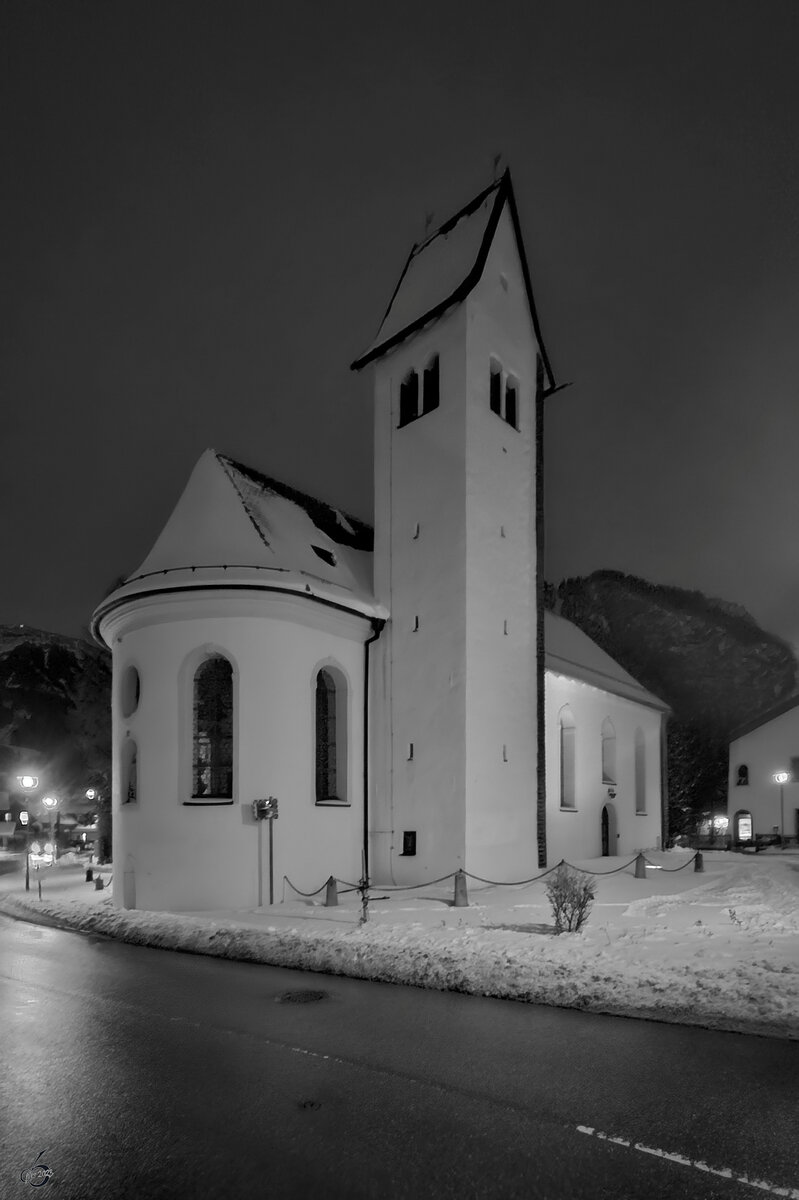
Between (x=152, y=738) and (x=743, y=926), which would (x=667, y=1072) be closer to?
(x=743, y=926)

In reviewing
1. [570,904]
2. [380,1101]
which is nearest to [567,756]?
[570,904]

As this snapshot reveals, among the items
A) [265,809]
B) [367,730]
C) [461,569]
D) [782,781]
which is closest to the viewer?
[265,809]

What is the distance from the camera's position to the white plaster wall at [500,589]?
71.4 ft

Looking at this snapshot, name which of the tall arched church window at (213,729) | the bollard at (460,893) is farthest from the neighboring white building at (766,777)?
the tall arched church window at (213,729)

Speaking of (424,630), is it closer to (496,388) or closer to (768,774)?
(496,388)

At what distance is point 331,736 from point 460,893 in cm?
620

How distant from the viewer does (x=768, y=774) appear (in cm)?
4781

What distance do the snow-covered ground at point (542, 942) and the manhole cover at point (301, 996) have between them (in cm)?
116

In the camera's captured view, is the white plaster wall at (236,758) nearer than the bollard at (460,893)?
No

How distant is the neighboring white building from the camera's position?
46.8 meters

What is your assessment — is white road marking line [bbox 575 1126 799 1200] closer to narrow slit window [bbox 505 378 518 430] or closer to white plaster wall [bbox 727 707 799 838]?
narrow slit window [bbox 505 378 518 430]

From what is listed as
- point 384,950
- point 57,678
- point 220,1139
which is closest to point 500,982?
point 384,950

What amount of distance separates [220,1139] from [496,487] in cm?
1929

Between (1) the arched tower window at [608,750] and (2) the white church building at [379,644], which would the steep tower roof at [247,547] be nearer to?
(2) the white church building at [379,644]
